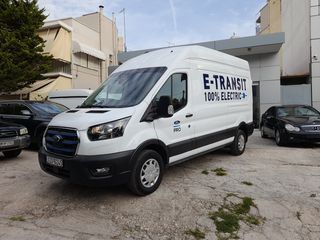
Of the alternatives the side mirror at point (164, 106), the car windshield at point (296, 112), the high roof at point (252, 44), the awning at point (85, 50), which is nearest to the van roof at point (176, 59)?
the side mirror at point (164, 106)

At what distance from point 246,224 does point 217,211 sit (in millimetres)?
532

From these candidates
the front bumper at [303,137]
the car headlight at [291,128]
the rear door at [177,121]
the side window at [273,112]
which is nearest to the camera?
the rear door at [177,121]

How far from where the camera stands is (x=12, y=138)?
8.02 m

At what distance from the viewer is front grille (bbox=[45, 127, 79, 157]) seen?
482 cm

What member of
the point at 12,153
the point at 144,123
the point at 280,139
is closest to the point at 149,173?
the point at 144,123

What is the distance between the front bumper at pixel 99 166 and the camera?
463 centimetres

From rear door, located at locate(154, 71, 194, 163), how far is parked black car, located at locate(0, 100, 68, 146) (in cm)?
522

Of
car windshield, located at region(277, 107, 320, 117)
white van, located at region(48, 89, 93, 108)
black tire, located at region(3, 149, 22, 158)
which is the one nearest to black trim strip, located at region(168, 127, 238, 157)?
car windshield, located at region(277, 107, 320, 117)

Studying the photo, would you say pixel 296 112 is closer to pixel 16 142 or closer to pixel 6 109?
pixel 16 142

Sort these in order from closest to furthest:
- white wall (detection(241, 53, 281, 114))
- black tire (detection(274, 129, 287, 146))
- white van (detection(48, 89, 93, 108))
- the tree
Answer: black tire (detection(274, 129, 287, 146))
white van (detection(48, 89, 93, 108))
white wall (detection(241, 53, 281, 114))
the tree

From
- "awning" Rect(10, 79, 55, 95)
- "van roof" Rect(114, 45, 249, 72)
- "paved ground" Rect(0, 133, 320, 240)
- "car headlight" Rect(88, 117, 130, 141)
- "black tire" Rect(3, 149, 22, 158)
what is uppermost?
"awning" Rect(10, 79, 55, 95)

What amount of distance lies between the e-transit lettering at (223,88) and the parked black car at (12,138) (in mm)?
4890

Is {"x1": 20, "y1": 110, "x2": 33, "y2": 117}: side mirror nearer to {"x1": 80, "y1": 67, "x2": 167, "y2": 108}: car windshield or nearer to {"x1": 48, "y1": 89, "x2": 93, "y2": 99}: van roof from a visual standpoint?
{"x1": 48, "y1": 89, "x2": 93, "y2": 99}: van roof

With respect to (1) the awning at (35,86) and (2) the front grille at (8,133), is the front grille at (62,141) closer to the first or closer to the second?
(2) the front grille at (8,133)
